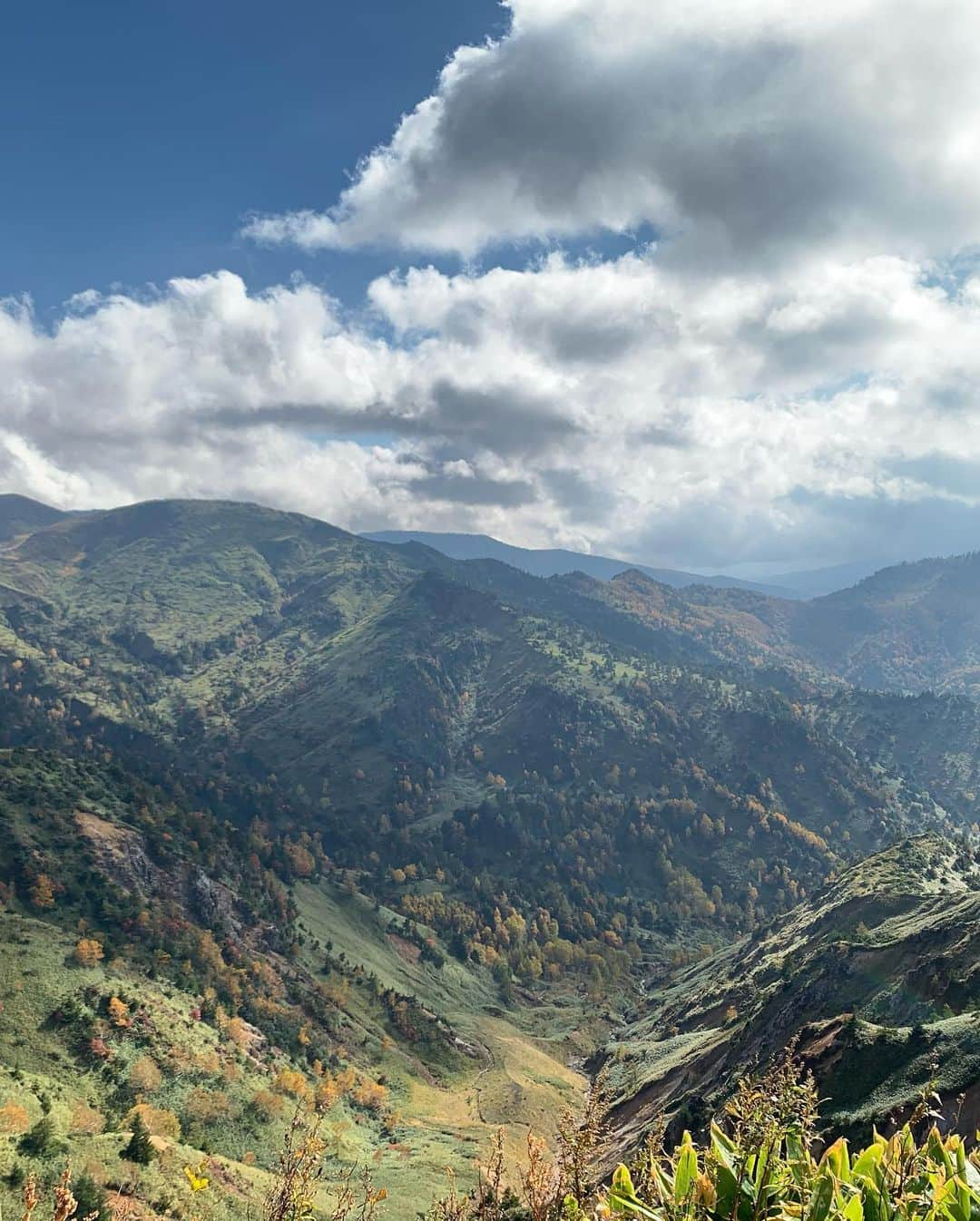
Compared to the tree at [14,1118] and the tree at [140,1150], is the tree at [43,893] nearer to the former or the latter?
the tree at [14,1118]

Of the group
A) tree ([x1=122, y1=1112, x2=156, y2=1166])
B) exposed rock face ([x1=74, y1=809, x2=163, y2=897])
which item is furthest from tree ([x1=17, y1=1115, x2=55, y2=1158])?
exposed rock face ([x1=74, y1=809, x2=163, y2=897])

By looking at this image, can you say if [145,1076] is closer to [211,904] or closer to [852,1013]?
[211,904]

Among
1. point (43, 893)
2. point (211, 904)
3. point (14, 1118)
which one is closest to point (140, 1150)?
point (14, 1118)

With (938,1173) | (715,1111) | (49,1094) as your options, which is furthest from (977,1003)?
(49,1094)

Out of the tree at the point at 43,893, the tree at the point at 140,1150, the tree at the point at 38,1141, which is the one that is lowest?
the tree at the point at 43,893

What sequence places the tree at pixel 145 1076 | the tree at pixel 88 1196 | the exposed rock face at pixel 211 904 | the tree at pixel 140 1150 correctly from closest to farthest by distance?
the tree at pixel 88 1196, the tree at pixel 140 1150, the tree at pixel 145 1076, the exposed rock face at pixel 211 904

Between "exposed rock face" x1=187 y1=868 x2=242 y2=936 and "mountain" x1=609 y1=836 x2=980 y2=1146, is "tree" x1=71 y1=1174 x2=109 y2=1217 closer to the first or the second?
"mountain" x1=609 y1=836 x2=980 y2=1146

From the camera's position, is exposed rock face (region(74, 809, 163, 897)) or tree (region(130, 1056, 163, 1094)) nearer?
tree (region(130, 1056, 163, 1094))

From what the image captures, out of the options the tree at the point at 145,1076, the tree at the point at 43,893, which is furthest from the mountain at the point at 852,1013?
the tree at the point at 43,893
